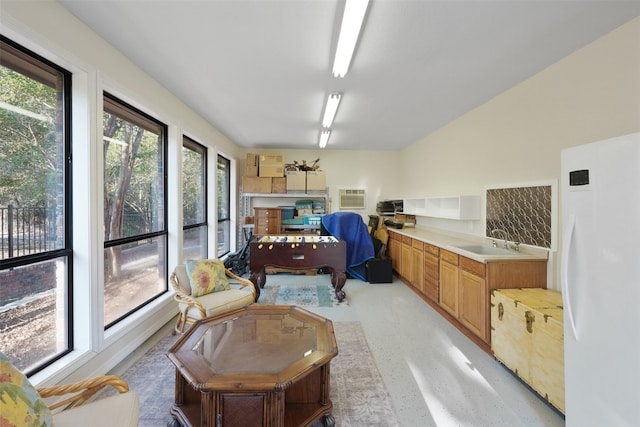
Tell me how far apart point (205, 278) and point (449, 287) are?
2.89m

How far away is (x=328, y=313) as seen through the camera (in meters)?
3.35

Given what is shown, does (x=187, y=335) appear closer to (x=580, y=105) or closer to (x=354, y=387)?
(x=354, y=387)

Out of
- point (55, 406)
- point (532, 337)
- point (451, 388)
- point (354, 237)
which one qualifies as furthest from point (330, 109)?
point (55, 406)

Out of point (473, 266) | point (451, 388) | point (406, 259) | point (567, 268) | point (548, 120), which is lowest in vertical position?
point (451, 388)

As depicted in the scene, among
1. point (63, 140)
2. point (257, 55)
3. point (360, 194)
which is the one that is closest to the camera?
point (63, 140)

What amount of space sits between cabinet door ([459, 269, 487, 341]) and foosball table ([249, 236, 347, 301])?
1.56 m

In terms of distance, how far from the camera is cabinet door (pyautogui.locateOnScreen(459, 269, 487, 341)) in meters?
2.45

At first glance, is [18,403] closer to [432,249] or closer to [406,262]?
[432,249]

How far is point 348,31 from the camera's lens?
1807 mm

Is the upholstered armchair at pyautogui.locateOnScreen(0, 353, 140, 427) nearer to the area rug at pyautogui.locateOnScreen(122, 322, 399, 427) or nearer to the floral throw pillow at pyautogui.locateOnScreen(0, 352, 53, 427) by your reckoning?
the floral throw pillow at pyautogui.locateOnScreen(0, 352, 53, 427)

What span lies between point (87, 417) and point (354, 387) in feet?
5.37

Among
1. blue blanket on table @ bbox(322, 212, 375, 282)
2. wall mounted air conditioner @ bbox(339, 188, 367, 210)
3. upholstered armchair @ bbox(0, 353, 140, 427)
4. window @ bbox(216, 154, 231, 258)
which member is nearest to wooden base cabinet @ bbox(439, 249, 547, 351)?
blue blanket on table @ bbox(322, 212, 375, 282)

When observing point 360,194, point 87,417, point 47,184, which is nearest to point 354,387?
point 87,417

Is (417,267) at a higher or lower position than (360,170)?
lower
